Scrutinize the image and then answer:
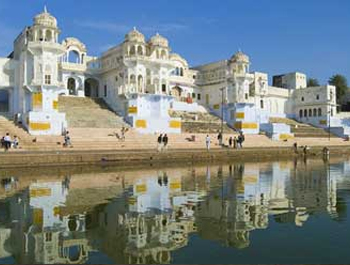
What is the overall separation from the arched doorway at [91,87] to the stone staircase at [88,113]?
14.2 ft

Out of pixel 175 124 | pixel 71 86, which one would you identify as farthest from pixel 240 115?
pixel 71 86

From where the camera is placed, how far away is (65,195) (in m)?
13.2

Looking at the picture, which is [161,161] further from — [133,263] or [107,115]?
[133,263]

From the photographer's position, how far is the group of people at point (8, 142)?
78.9 feet

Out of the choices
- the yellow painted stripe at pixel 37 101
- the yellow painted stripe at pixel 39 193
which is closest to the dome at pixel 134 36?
the yellow painted stripe at pixel 37 101

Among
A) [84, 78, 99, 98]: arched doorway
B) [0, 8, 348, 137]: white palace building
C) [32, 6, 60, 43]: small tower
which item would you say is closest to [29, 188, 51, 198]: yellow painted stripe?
[0, 8, 348, 137]: white palace building

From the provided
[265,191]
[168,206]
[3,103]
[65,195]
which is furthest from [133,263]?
[3,103]

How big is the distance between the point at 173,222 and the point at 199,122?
1317 inches

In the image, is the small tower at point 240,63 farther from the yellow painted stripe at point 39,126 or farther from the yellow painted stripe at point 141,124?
the yellow painted stripe at point 39,126

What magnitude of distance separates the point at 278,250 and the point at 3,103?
36.0m

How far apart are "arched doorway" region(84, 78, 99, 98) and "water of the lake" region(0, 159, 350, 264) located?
28.7 metres

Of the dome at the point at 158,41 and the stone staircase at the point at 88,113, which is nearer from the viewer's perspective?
the stone staircase at the point at 88,113

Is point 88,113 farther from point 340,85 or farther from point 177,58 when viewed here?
point 340,85

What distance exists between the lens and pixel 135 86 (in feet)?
124
